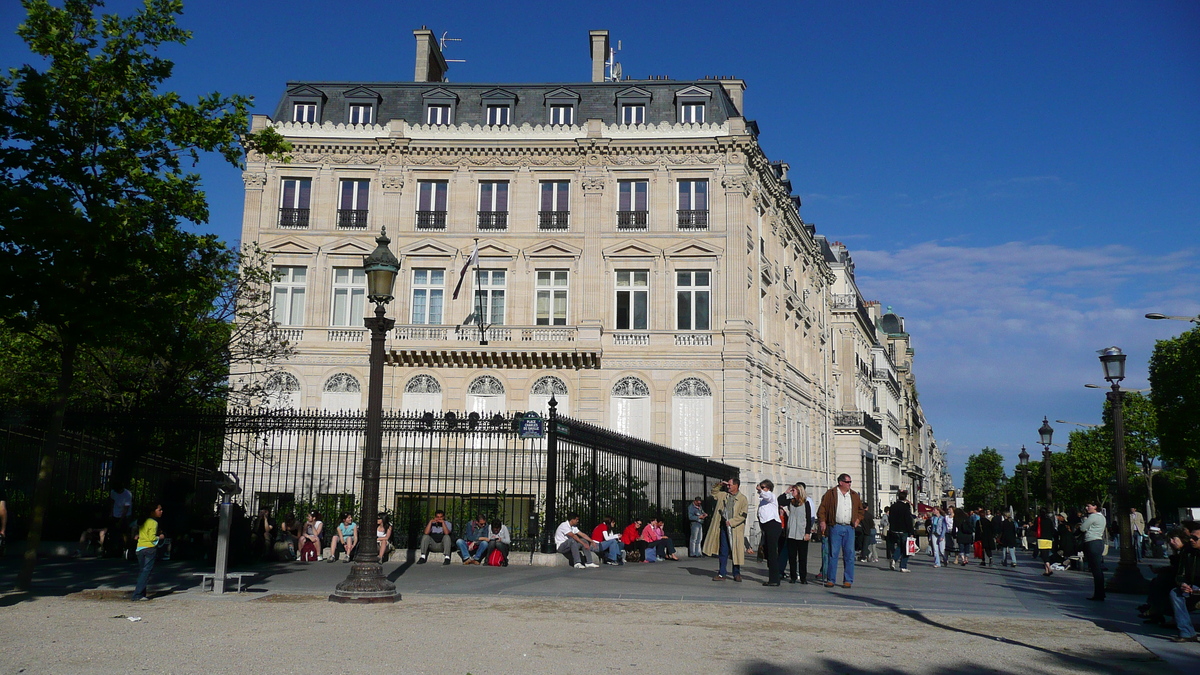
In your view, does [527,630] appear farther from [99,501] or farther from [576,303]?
[576,303]

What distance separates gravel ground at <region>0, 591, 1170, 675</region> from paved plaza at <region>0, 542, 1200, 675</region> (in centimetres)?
3

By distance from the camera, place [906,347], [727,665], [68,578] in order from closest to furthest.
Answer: [727,665]
[68,578]
[906,347]

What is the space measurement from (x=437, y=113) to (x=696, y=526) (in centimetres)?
2150

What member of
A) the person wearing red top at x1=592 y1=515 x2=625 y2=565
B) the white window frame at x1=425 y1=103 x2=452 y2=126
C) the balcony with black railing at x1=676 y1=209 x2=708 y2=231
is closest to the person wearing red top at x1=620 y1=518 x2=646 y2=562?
the person wearing red top at x1=592 y1=515 x2=625 y2=565

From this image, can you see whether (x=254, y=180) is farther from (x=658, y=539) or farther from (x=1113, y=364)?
(x=1113, y=364)

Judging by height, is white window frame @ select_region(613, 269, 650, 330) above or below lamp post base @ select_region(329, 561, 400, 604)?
above

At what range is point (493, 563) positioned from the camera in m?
17.9

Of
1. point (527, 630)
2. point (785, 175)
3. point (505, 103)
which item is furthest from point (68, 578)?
point (785, 175)

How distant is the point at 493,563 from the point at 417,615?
23.4ft

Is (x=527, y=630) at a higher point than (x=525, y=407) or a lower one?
lower

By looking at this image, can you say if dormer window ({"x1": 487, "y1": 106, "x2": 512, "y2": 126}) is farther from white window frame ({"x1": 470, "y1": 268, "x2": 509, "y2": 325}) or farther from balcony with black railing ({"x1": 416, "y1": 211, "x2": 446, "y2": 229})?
white window frame ({"x1": 470, "y1": 268, "x2": 509, "y2": 325})

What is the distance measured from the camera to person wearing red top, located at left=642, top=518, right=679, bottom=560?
21.1 m

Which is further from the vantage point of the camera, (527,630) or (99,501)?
(99,501)

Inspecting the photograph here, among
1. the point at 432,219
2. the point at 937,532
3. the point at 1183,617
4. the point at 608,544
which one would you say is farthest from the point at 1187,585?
the point at 432,219
